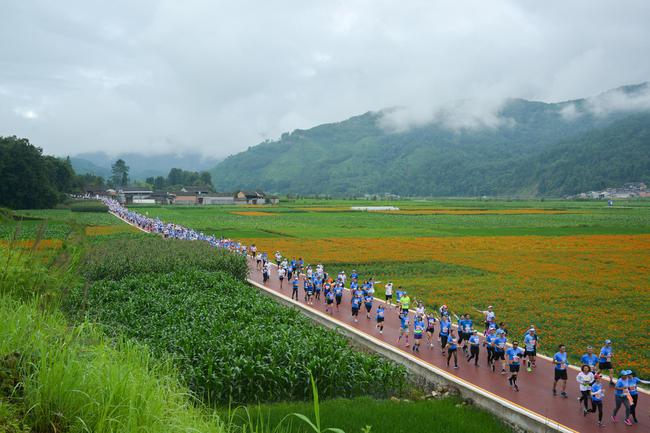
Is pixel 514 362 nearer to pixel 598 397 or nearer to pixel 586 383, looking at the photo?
pixel 586 383

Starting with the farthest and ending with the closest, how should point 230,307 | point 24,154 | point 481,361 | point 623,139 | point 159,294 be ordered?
point 623,139, point 24,154, point 159,294, point 230,307, point 481,361

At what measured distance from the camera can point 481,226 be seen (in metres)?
67.9

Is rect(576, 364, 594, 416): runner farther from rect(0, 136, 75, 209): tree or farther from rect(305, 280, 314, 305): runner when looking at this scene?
rect(0, 136, 75, 209): tree

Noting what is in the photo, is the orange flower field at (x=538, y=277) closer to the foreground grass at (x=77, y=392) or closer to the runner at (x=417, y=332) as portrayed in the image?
the runner at (x=417, y=332)

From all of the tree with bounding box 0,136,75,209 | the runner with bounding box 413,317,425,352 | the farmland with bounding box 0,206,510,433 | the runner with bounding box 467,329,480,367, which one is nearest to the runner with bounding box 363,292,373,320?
the farmland with bounding box 0,206,510,433

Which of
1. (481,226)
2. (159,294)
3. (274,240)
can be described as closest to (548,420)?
(159,294)

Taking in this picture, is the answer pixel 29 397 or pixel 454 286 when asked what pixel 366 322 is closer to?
pixel 454 286

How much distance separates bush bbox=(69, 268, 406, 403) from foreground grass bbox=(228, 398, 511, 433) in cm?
105

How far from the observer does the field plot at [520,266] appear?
67.1ft

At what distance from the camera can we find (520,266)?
35.5m

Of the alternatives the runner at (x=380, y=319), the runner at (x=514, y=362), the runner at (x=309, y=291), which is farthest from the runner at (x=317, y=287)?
the runner at (x=514, y=362)

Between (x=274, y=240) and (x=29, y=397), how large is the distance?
46.6 m

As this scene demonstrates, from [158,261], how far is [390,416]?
19.9 meters

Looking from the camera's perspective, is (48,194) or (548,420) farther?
(48,194)
